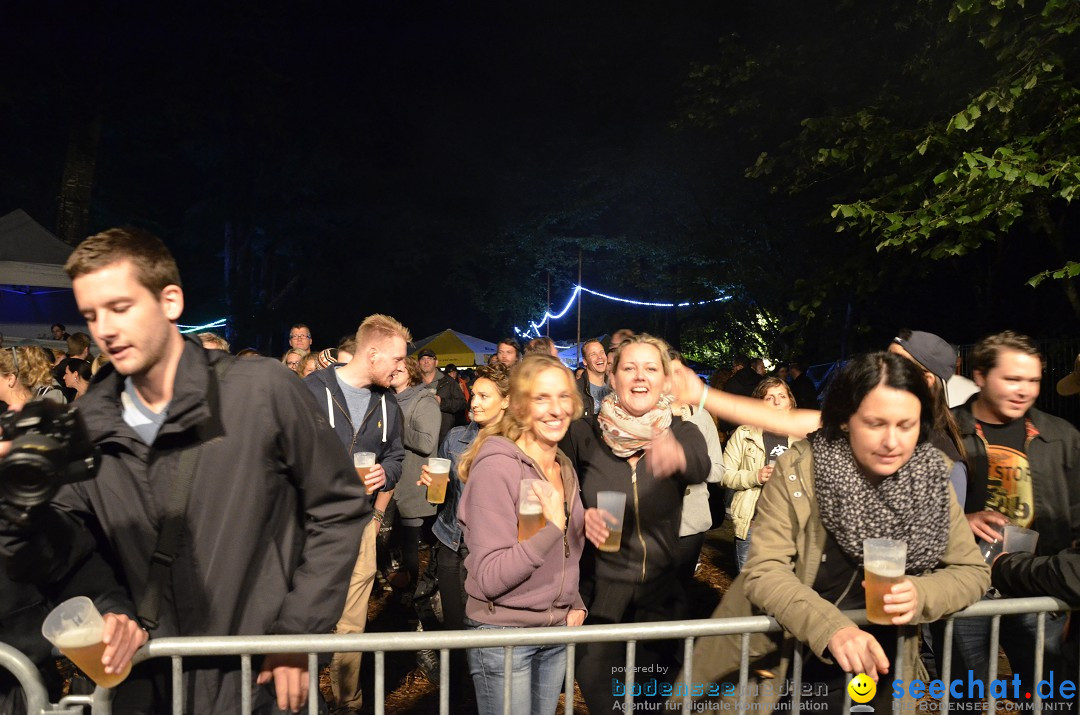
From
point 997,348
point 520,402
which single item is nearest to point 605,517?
point 520,402

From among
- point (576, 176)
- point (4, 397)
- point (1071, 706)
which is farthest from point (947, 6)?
point (576, 176)

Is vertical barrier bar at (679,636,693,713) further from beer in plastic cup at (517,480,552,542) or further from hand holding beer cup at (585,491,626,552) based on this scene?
beer in plastic cup at (517,480,552,542)

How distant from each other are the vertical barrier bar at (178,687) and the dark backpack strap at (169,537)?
12 centimetres

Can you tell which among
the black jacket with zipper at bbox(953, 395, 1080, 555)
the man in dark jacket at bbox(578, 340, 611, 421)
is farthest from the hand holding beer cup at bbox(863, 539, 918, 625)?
the man in dark jacket at bbox(578, 340, 611, 421)

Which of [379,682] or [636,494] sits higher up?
[636,494]

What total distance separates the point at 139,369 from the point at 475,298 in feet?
121

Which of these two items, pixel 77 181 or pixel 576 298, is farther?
pixel 576 298

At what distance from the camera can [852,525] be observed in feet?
8.46

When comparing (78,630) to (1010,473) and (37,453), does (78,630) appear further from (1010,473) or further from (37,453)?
(1010,473)

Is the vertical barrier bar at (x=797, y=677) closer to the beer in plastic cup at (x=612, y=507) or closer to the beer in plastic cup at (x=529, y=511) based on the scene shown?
the beer in plastic cup at (x=612, y=507)

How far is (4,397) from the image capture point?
521 cm

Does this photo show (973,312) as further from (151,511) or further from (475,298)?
(475,298)

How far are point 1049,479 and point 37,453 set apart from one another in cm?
399

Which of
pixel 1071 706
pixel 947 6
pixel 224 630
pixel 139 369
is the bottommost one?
pixel 1071 706
